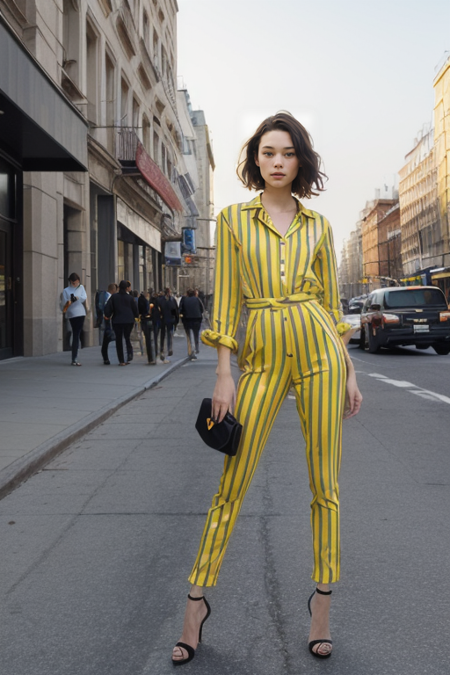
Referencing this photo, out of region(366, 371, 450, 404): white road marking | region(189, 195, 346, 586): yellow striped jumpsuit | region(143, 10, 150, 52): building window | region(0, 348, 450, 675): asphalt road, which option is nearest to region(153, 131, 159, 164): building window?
region(143, 10, 150, 52): building window

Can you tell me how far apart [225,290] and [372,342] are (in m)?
17.8

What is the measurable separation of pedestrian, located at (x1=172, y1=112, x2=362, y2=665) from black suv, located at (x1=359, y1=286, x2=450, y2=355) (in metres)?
16.6

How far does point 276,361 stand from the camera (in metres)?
2.55

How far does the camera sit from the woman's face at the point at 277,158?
265 cm

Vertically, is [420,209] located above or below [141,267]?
above

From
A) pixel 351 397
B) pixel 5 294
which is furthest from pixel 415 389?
pixel 5 294

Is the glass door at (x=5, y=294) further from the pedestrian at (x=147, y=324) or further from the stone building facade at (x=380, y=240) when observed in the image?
the stone building facade at (x=380, y=240)

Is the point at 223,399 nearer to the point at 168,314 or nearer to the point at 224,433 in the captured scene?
the point at 224,433

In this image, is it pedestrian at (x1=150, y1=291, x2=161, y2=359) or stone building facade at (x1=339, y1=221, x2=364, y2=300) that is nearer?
pedestrian at (x1=150, y1=291, x2=161, y2=359)

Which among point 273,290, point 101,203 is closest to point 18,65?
point 273,290

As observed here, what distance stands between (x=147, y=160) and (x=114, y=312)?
1260 cm

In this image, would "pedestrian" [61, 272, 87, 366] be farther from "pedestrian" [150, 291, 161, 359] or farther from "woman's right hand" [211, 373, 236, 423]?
"woman's right hand" [211, 373, 236, 423]

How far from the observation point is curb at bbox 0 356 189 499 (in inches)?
214

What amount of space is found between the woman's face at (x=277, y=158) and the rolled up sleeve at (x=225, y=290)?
218 mm
